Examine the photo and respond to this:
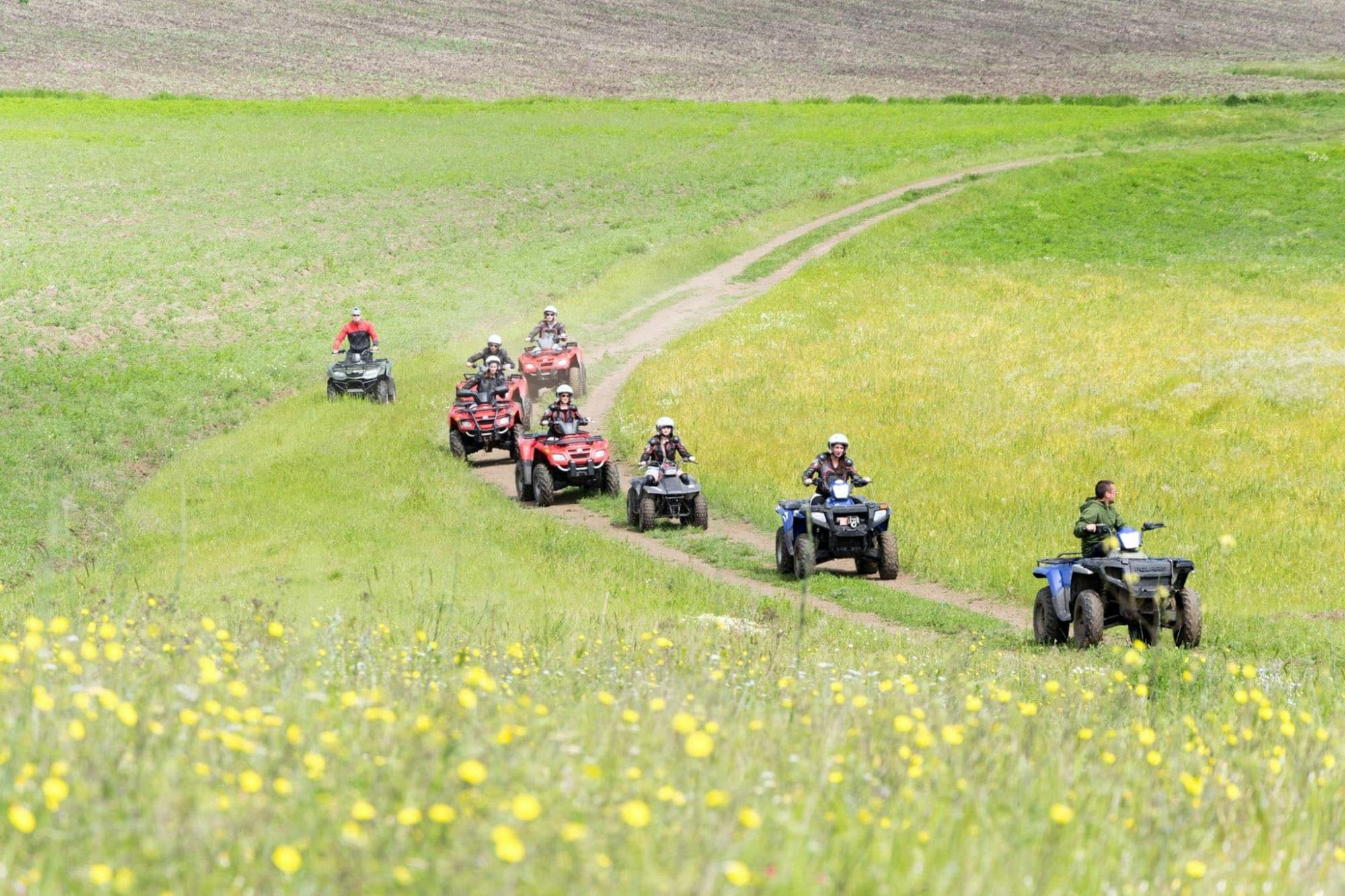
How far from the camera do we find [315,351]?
40.6 m

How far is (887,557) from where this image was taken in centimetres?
1938

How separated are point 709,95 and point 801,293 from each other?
55485 millimetres

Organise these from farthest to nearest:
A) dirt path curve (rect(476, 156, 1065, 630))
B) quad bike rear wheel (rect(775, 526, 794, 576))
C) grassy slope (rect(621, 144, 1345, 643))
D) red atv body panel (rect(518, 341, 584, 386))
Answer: red atv body panel (rect(518, 341, 584, 386)) < grassy slope (rect(621, 144, 1345, 643)) < quad bike rear wheel (rect(775, 526, 794, 576)) < dirt path curve (rect(476, 156, 1065, 630))

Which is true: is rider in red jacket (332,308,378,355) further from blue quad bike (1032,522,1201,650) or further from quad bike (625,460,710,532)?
blue quad bike (1032,522,1201,650)

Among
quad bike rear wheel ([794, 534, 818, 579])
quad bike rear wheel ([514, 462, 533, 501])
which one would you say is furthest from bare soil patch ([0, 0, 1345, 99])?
quad bike rear wheel ([794, 534, 818, 579])

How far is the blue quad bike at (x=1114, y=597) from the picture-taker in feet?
46.6

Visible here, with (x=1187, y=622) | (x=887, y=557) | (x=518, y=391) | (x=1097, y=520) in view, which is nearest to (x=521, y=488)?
(x=518, y=391)

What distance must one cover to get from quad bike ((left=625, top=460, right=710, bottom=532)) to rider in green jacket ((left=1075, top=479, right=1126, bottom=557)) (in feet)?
26.1

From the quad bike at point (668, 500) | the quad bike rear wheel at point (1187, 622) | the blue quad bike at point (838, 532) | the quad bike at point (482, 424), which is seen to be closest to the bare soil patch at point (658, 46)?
the quad bike at point (482, 424)

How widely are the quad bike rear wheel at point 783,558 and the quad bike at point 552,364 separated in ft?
47.3

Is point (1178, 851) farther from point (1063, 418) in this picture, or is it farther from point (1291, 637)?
point (1063, 418)

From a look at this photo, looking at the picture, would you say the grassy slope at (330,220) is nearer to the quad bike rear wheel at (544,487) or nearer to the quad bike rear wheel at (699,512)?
the quad bike rear wheel at (544,487)

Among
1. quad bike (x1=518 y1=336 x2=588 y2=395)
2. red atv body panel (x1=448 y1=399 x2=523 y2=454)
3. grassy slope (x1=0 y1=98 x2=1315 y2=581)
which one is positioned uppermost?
grassy slope (x1=0 y1=98 x2=1315 y2=581)

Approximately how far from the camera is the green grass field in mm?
4309
